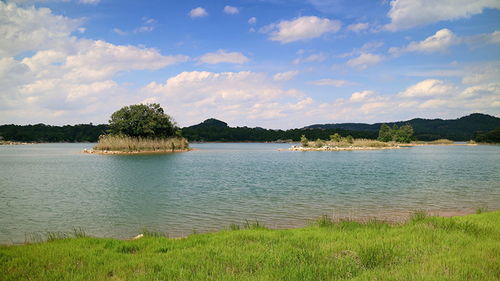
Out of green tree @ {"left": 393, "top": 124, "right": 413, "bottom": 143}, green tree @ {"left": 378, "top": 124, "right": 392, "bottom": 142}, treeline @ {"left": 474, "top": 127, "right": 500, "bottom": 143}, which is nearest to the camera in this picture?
green tree @ {"left": 378, "top": 124, "right": 392, "bottom": 142}

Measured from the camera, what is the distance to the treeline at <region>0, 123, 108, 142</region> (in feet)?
527

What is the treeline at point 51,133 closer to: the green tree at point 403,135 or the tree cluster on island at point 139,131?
the tree cluster on island at point 139,131

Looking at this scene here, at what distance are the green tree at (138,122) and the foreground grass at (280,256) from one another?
2500 inches

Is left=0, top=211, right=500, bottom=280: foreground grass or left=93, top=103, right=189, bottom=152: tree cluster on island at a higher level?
left=93, top=103, right=189, bottom=152: tree cluster on island

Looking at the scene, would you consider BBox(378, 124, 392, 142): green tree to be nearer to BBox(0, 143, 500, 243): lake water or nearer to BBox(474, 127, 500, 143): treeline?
BBox(474, 127, 500, 143): treeline

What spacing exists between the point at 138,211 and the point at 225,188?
7706 millimetres

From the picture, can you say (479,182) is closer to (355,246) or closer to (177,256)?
(355,246)

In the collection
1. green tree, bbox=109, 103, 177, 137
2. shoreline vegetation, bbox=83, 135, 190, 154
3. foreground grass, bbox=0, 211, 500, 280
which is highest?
green tree, bbox=109, 103, 177, 137

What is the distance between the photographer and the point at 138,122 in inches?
2766

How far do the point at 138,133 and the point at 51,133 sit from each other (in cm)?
12389

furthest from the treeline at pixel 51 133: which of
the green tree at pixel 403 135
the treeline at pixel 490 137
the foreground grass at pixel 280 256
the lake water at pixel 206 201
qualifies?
the treeline at pixel 490 137

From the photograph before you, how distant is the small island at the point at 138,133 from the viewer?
6619 centimetres

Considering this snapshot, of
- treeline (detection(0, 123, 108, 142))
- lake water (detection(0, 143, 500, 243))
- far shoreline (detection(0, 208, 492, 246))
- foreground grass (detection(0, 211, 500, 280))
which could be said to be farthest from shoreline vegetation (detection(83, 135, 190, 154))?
treeline (detection(0, 123, 108, 142))

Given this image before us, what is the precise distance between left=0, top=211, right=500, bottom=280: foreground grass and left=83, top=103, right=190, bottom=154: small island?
60874mm
